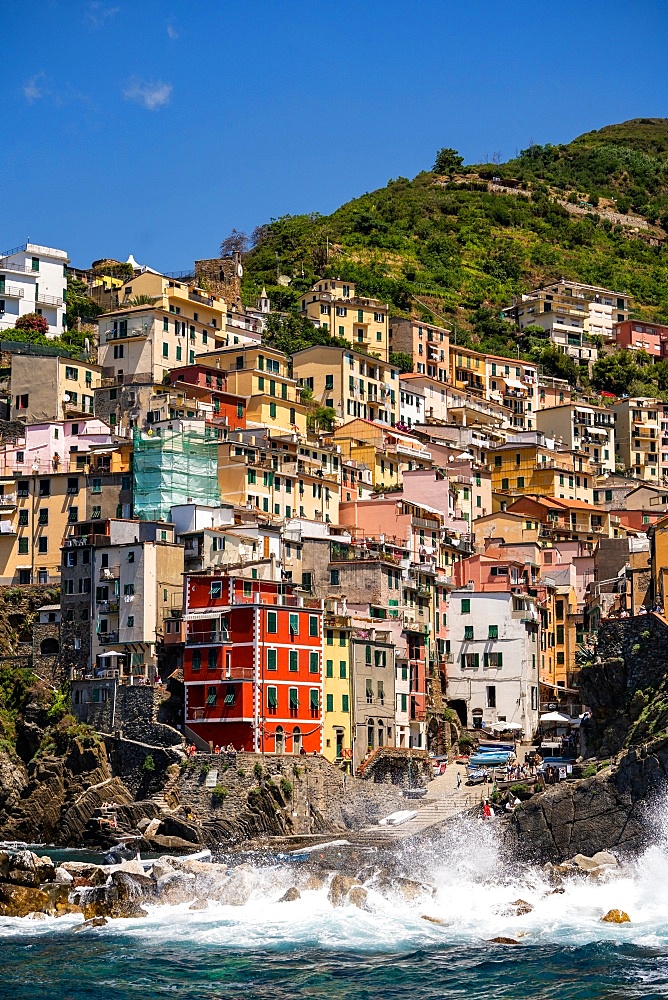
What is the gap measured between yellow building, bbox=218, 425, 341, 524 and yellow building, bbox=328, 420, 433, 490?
212 inches

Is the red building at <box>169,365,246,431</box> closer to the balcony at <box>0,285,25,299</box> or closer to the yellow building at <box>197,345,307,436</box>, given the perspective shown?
the yellow building at <box>197,345,307,436</box>

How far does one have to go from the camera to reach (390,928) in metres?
58.7

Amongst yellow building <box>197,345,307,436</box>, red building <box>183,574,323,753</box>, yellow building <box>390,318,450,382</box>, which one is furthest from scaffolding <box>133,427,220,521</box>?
yellow building <box>390,318,450,382</box>

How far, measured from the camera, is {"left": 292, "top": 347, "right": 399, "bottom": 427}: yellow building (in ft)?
427

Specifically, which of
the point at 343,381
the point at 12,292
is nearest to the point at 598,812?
the point at 343,381

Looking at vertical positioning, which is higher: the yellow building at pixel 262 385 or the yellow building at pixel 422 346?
the yellow building at pixel 422 346

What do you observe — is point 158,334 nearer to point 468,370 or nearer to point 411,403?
point 411,403

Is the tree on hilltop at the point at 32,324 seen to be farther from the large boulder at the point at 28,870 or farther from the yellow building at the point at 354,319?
the large boulder at the point at 28,870

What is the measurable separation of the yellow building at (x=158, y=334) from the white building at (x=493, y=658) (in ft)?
108

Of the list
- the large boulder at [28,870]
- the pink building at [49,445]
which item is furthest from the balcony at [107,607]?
the large boulder at [28,870]

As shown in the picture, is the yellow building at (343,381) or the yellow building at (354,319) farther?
the yellow building at (354,319)

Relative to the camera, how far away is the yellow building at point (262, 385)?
11625 cm

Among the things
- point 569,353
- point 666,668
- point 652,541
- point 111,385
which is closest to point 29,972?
point 666,668

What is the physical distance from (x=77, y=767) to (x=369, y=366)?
56.5 metres
